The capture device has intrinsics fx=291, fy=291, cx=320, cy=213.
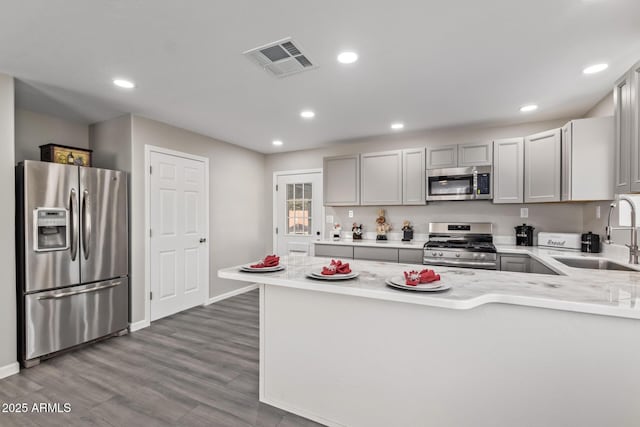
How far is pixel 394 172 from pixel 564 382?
10.3 ft

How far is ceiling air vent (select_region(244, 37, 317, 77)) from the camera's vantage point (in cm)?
204

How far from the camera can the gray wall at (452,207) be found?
361cm

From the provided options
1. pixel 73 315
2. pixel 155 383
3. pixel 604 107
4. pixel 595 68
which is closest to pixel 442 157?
pixel 604 107

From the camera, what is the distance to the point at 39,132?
3295 millimetres

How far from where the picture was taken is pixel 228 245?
4.73 meters

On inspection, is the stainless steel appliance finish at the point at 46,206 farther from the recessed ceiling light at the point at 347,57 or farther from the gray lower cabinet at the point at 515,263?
the gray lower cabinet at the point at 515,263

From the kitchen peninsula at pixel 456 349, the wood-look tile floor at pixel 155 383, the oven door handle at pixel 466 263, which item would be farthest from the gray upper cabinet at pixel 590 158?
the wood-look tile floor at pixel 155 383

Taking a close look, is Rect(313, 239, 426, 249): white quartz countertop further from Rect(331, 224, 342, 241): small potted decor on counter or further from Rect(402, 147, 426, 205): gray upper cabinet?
Rect(402, 147, 426, 205): gray upper cabinet

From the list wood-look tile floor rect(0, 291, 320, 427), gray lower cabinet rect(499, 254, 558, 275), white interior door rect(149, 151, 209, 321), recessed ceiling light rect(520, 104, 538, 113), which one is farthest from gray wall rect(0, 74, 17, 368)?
recessed ceiling light rect(520, 104, 538, 113)

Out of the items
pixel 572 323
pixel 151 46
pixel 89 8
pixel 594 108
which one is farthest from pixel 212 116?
pixel 594 108

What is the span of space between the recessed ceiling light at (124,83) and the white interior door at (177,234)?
1.07 meters

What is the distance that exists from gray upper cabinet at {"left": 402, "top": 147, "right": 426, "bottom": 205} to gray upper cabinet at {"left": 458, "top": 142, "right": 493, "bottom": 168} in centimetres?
48

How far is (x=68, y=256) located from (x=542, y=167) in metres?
5.05

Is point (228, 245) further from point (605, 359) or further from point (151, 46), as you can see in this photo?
point (605, 359)
